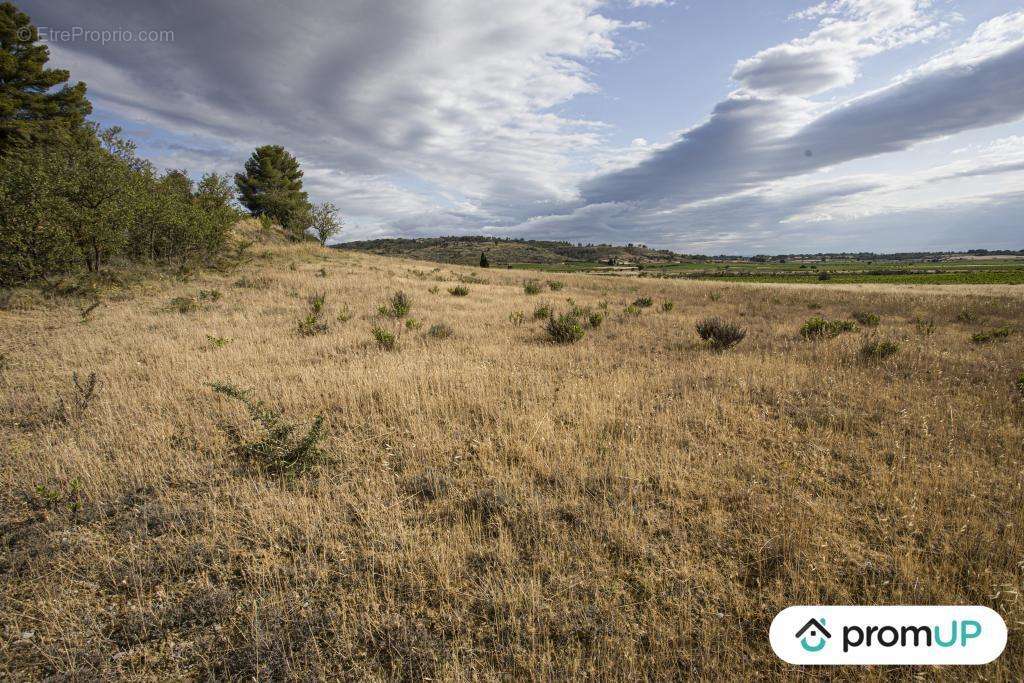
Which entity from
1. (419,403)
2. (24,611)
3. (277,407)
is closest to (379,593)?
(24,611)

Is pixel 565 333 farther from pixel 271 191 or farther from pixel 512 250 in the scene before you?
pixel 512 250

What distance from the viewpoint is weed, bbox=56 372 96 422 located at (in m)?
5.55

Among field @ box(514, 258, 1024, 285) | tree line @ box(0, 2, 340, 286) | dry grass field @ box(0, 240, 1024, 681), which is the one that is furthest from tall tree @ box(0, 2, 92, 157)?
field @ box(514, 258, 1024, 285)

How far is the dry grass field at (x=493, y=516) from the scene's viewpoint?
239 centimetres

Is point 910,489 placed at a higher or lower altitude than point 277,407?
lower

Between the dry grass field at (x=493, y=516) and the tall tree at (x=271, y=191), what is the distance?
159 feet

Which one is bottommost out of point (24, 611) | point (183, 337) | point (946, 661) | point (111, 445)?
point (946, 661)

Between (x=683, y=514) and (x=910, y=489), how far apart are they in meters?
2.35

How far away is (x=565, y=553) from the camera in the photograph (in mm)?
3029

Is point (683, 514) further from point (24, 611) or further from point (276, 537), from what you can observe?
point (24, 611)

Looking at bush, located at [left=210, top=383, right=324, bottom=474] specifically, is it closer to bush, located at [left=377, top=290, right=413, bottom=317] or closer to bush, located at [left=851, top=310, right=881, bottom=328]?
bush, located at [left=377, top=290, right=413, bottom=317]

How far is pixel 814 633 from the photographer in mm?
2490

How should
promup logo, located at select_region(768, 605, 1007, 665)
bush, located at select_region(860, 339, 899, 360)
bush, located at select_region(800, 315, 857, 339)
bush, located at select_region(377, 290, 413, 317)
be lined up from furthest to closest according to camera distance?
bush, located at select_region(377, 290, 413, 317) → bush, located at select_region(800, 315, 857, 339) → bush, located at select_region(860, 339, 899, 360) → promup logo, located at select_region(768, 605, 1007, 665)

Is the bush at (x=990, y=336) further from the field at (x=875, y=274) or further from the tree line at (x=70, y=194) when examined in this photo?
the field at (x=875, y=274)
